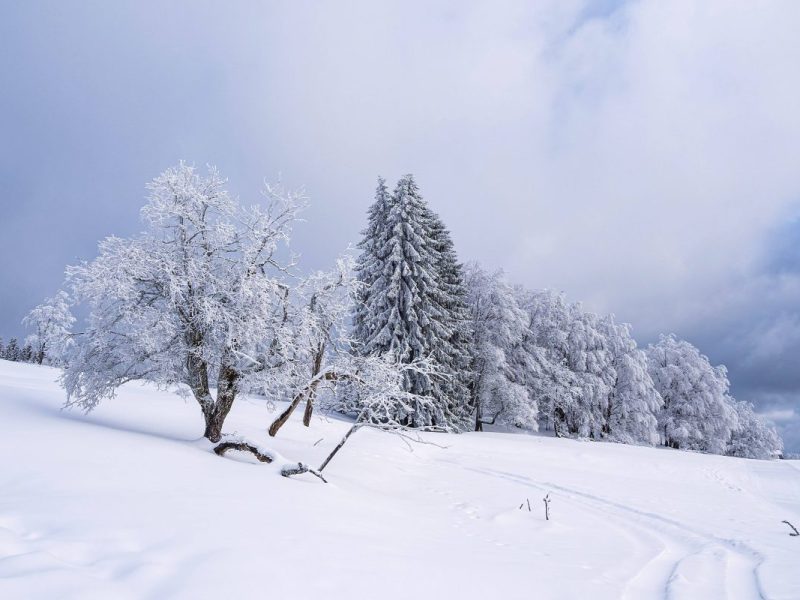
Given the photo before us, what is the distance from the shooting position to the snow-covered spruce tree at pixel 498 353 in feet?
108

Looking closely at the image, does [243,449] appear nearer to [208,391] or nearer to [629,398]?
[208,391]

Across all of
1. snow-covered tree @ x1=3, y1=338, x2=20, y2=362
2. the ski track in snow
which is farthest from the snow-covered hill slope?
snow-covered tree @ x1=3, y1=338, x2=20, y2=362

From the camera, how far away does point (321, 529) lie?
599 cm

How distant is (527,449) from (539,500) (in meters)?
12.1

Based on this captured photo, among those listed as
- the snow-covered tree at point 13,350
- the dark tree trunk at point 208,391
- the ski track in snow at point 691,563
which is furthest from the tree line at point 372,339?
the snow-covered tree at point 13,350

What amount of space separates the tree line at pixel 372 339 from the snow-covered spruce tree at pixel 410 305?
0.42 feet

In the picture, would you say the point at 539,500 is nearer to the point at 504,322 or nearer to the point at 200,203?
the point at 200,203

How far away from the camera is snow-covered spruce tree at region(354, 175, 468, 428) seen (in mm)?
27625

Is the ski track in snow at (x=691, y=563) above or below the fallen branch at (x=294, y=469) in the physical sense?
below

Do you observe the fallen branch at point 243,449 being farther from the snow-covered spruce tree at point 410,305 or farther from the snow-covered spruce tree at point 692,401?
the snow-covered spruce tree at point 692,401

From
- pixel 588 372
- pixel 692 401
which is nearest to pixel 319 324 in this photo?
pixel 588 372

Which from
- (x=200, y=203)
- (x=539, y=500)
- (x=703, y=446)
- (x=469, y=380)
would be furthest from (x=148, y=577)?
(x=703, y=446)

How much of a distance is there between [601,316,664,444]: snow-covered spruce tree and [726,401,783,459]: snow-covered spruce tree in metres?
17.0

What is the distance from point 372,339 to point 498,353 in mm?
10267
